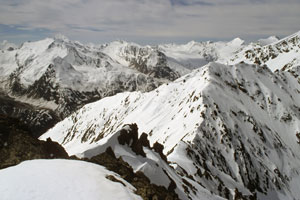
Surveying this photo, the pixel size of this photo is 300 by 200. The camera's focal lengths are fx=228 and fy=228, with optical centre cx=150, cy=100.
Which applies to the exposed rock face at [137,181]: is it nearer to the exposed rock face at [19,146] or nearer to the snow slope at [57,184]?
the snow slope at [57,184]

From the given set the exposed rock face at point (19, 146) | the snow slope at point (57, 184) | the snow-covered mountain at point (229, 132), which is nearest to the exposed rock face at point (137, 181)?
the snow slope at point (57, 184)

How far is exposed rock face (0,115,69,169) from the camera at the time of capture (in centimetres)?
2250

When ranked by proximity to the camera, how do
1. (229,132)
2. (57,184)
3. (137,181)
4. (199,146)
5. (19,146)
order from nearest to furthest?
(57,184) < (137,181) < (19,146) < (199,146) < (229,132)

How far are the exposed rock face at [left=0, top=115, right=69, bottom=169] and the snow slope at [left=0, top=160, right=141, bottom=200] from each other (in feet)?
11.8

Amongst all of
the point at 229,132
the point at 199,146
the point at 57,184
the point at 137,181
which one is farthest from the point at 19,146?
the point at 229,132

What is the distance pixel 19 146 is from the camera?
2356 centimetres

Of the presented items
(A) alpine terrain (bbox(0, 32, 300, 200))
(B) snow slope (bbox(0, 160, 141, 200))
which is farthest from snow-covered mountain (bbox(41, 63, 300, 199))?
(B) snow slope (bbox(0, 160, 141, 200))

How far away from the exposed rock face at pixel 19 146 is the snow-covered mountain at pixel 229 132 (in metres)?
4.03

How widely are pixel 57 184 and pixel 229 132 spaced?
222 ft

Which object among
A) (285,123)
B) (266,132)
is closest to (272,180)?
(266,132)

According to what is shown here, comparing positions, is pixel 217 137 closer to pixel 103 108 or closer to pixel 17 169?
pixel 17 169

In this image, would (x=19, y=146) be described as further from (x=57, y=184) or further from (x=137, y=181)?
(x=137, y=181)

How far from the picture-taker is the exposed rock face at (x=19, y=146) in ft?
73.8

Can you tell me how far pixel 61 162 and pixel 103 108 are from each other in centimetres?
17016
